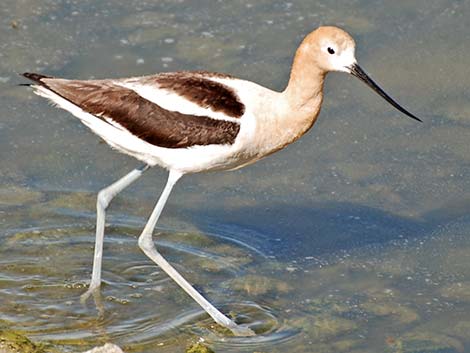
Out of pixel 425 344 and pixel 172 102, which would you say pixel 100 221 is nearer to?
pixel 172 102

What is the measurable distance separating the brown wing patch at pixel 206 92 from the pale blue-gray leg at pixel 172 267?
47 cm

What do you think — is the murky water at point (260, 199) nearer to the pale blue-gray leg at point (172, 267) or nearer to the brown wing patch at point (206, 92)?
the pale blue-gray leg at point (172, 267)

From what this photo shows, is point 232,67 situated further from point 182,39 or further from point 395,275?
point 395,275

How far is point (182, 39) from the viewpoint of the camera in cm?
972

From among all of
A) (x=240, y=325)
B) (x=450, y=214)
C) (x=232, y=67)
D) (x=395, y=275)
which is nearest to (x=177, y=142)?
(x=240, y=325)

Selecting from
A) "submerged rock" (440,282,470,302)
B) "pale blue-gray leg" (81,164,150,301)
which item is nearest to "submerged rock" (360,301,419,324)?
"submerged rock" (440,282,470,302)

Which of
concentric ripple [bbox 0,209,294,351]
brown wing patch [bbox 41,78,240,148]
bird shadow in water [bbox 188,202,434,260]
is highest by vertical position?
brown wing patch [bbox 41,78,240,148]

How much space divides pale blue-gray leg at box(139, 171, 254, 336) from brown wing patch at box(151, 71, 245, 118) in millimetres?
467

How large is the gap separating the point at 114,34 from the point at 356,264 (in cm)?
336

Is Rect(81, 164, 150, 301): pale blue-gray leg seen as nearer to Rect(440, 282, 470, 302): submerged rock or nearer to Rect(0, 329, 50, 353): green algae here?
Rect(0, 329, 50, 353): green algae

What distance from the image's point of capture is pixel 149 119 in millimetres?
6742

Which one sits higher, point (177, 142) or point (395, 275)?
point (177, 142)

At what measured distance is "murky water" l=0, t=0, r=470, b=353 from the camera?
6.79 meters

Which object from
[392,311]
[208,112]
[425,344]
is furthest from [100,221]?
[425,344]
